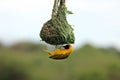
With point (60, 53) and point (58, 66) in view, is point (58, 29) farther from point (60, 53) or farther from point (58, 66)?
point (58, 66)

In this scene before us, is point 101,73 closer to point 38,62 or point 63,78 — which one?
point 63,78

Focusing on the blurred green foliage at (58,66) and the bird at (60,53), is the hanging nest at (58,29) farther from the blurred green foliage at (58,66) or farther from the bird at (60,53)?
the blurred green foliage at (58,66)

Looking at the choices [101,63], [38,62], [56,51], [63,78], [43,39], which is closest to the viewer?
[56,51]

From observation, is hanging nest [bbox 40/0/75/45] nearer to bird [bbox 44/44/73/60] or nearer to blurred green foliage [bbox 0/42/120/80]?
bird [bbox 44/44/73/60]

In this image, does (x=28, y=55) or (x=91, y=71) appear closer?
(x=91, y=71)

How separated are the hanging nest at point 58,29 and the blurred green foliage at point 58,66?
40082 mm

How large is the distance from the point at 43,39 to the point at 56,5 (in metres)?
0.52

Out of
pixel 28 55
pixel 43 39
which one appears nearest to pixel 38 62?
pixel 28 55

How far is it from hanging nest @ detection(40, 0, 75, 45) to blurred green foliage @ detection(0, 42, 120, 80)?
40.1 metres

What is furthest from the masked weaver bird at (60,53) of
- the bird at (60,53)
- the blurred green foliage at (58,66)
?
the blurred green foliage at (58,66)

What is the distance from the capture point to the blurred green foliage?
54312 mm

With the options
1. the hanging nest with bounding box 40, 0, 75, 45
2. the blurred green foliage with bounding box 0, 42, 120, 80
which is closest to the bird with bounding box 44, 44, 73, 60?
the hanging nest with bounding box 40, 0, 75, 45

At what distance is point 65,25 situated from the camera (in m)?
9.48

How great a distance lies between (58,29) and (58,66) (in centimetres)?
5305
